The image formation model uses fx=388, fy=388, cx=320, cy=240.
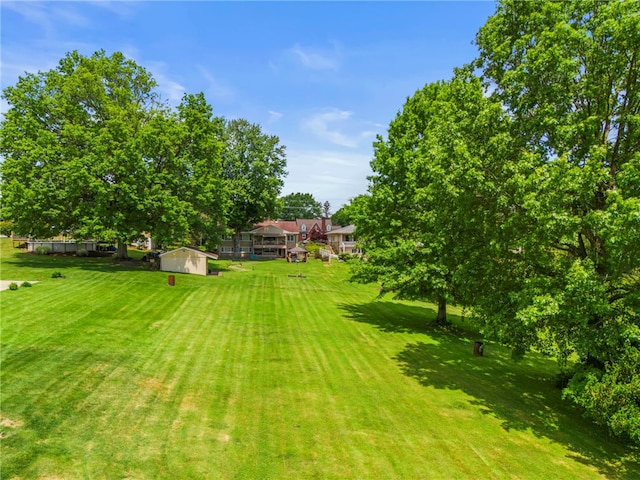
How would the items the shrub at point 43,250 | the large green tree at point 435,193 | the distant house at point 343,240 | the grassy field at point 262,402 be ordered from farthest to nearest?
1. the distant house at point 343,240
2. the shrub at point 43,250
3. the large green tree at point 435,193
4. the grassy field at point 262,402

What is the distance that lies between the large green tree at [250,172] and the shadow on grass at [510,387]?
42.0 metres

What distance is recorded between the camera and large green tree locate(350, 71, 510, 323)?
14.1 metres

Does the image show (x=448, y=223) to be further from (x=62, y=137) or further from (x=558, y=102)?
(x=62, y=137)

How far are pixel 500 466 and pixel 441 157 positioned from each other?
1050 cm

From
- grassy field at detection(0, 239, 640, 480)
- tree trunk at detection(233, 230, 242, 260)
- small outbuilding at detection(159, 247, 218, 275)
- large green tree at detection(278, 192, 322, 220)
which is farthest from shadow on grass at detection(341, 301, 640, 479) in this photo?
large green tree at detection(278, 192, 322, 220)

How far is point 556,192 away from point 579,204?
2.15 meters

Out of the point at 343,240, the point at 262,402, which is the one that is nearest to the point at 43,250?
the point at 262,402

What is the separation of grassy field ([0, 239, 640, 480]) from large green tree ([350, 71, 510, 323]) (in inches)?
166

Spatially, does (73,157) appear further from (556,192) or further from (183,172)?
(556,192)

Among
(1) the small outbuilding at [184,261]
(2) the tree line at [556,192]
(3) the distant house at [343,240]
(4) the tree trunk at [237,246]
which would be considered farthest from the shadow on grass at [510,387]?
(3) the distant house at [343,240]

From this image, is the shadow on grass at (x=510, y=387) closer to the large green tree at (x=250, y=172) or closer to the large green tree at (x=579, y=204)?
the large green tree at (x=579, y=204)

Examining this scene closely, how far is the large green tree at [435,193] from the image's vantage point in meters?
14.1

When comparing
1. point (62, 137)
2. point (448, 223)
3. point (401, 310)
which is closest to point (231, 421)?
point (448, 223)

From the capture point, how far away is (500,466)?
32.5 feet
